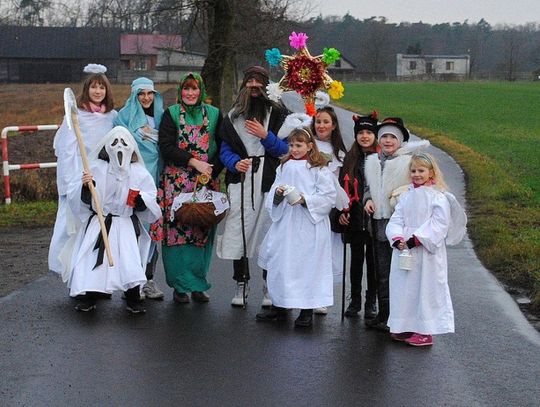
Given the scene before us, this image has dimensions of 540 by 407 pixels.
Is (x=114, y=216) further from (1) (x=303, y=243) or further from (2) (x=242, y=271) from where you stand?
(1) (x=303, y=243)

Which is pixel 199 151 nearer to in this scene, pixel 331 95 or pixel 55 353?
pixel 331 95

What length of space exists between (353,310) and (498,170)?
40.3 feet

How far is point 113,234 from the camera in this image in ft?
26.9

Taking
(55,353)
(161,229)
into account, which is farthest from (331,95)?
(55,353)

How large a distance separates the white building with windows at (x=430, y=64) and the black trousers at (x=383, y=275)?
14499 centimetres

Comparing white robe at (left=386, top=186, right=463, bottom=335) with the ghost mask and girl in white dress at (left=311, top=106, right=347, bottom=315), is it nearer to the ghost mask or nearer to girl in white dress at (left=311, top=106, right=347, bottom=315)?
girl in white dress at (left=311, top=106, right=347, bottom=315)

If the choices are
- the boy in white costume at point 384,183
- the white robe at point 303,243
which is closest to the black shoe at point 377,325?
the boy in white costume at point 384,183

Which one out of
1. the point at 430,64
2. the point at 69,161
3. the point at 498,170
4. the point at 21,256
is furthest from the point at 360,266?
the point at 430,64

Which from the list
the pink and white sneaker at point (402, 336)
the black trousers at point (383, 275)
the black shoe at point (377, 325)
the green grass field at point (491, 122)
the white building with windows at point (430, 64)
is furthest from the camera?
the white building with windows at point (430, 64)

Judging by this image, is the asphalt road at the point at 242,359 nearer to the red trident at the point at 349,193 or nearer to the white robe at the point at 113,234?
the white robe at the point at 113,234

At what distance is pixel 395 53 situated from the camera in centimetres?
16275

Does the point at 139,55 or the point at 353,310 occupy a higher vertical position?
the point at 139,55

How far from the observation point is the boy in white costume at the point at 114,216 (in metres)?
8.07

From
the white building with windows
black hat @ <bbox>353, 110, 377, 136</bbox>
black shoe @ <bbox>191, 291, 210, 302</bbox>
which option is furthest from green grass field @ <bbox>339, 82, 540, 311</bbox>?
the white building with windows
